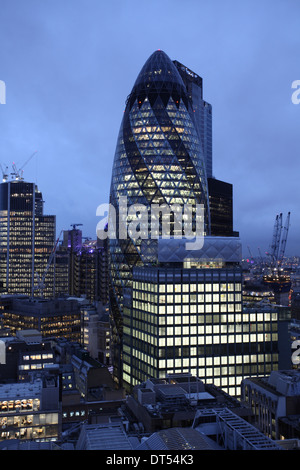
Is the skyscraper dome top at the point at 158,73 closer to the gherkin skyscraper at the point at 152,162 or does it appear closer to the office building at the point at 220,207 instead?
the gherkin skyscraper at the point at 152,162

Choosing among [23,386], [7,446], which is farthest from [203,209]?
[7,446]

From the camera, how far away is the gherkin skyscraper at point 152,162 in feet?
397

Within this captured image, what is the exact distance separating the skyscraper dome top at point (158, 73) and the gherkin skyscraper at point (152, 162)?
0.28 meters

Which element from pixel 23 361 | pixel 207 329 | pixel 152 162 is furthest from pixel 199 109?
pixel 23 361

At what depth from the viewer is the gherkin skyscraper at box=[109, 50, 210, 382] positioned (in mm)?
121125

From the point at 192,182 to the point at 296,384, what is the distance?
7998 cm

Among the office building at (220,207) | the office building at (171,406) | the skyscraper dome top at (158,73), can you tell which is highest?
the skyscraper dome top at (158,73)

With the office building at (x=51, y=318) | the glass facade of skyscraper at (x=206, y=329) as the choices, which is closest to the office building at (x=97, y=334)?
the office building at (x=51, y=318)

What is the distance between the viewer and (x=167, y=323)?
74688 mm

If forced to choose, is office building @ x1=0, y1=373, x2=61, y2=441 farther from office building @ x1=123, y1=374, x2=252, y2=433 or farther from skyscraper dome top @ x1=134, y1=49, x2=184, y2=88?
skyscraper dome top @ x1=134, y1=49, x2=184, y2=88

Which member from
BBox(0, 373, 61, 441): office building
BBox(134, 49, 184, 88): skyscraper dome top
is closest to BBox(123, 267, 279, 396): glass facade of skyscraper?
BBox(0, 373, 61, 441): office building

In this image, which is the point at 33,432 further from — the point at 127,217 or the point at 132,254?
the point at 127,217

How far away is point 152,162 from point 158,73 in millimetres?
28034
